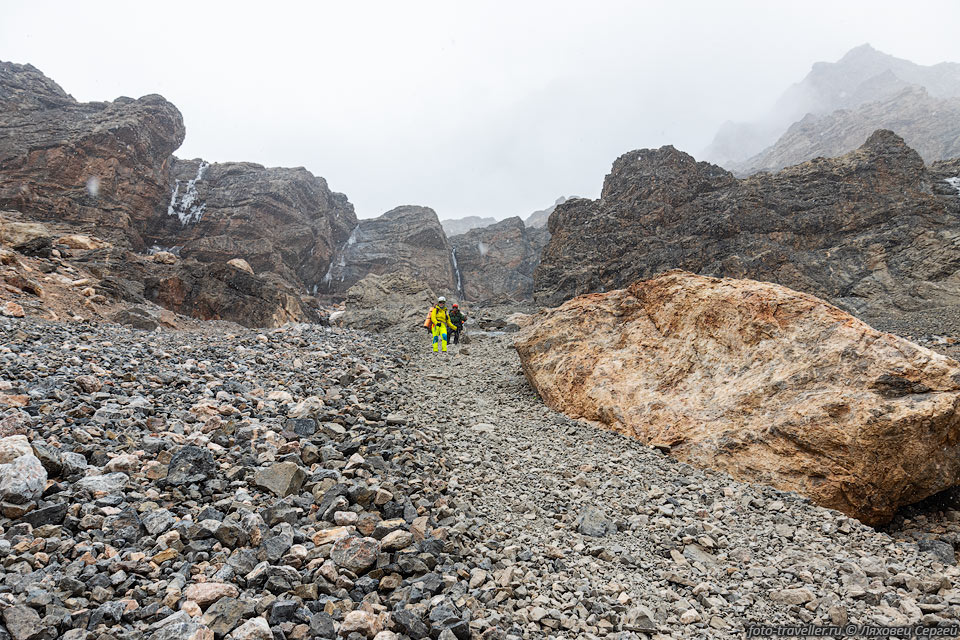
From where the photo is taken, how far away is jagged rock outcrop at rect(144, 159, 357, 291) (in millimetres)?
51125

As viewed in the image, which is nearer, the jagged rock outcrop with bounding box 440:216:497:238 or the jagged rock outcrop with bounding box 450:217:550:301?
the jagged rock outcrop with bounding box 450:217:550:301

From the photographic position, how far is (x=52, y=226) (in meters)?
33.3

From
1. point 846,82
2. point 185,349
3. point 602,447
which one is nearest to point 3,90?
point 185,349

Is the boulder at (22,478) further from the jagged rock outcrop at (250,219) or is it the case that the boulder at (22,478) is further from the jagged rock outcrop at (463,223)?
the jagged rock outcrop at (463,223)

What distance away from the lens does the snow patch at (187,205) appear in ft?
172

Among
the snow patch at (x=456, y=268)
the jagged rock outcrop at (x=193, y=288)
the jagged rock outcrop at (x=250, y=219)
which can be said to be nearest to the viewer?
the jagged rock outcrop at (x=193, y=288)

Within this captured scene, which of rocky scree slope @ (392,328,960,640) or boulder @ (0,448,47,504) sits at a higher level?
boulder @ (0,448,47,504)

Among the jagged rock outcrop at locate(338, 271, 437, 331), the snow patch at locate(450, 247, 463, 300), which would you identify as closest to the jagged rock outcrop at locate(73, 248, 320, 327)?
the jagged rock outcrop at locate(338, 271, 437, 331)

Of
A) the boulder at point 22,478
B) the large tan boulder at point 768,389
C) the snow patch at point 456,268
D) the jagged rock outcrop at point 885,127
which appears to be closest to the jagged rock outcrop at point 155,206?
the boulder at point 22,478

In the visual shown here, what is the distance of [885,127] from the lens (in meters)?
102

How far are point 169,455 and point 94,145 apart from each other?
53.9 meters

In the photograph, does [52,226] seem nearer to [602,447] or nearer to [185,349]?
[185,349]

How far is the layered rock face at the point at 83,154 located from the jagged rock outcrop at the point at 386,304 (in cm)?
1864

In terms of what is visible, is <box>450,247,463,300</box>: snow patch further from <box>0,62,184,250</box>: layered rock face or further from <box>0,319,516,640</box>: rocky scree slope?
<box>0,319,516,640</box>: rocky scree slope
